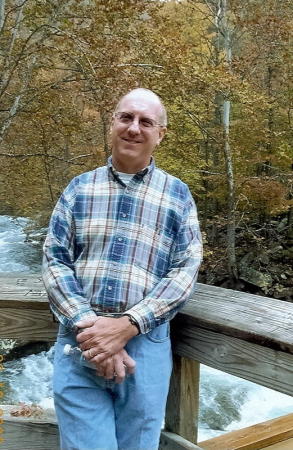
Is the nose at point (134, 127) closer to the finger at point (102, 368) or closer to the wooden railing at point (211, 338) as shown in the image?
the wooden railing at point (211, 338)

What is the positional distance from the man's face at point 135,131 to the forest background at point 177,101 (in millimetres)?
6488

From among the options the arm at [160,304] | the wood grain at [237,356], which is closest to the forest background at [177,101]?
the arm at [160,304]


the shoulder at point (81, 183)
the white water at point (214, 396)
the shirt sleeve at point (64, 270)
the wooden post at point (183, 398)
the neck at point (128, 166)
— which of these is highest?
the neck at point (128, 166)

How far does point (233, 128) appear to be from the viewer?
45.5 ft

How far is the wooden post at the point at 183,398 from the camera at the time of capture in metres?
1.76

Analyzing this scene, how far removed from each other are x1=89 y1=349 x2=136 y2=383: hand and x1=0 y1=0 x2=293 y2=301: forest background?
7068mm

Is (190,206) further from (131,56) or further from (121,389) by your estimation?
(131,56)

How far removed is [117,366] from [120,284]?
262 millimetres

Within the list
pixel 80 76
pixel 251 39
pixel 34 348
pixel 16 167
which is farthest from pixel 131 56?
pixel 251 39

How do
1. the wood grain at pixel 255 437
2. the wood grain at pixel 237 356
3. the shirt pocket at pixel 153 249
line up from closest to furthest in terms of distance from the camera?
the wood grain at pixel 237 356 < the shirt pocket at pixel 153 249 < the wood grain at pixel 255 437

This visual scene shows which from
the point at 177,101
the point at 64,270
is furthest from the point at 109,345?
the point at 177,101

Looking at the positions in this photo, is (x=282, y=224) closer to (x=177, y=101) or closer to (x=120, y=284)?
(x=177, y=101)

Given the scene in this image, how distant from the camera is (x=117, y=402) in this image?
63.7 inches

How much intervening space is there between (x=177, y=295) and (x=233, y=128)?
1282 centimetres
